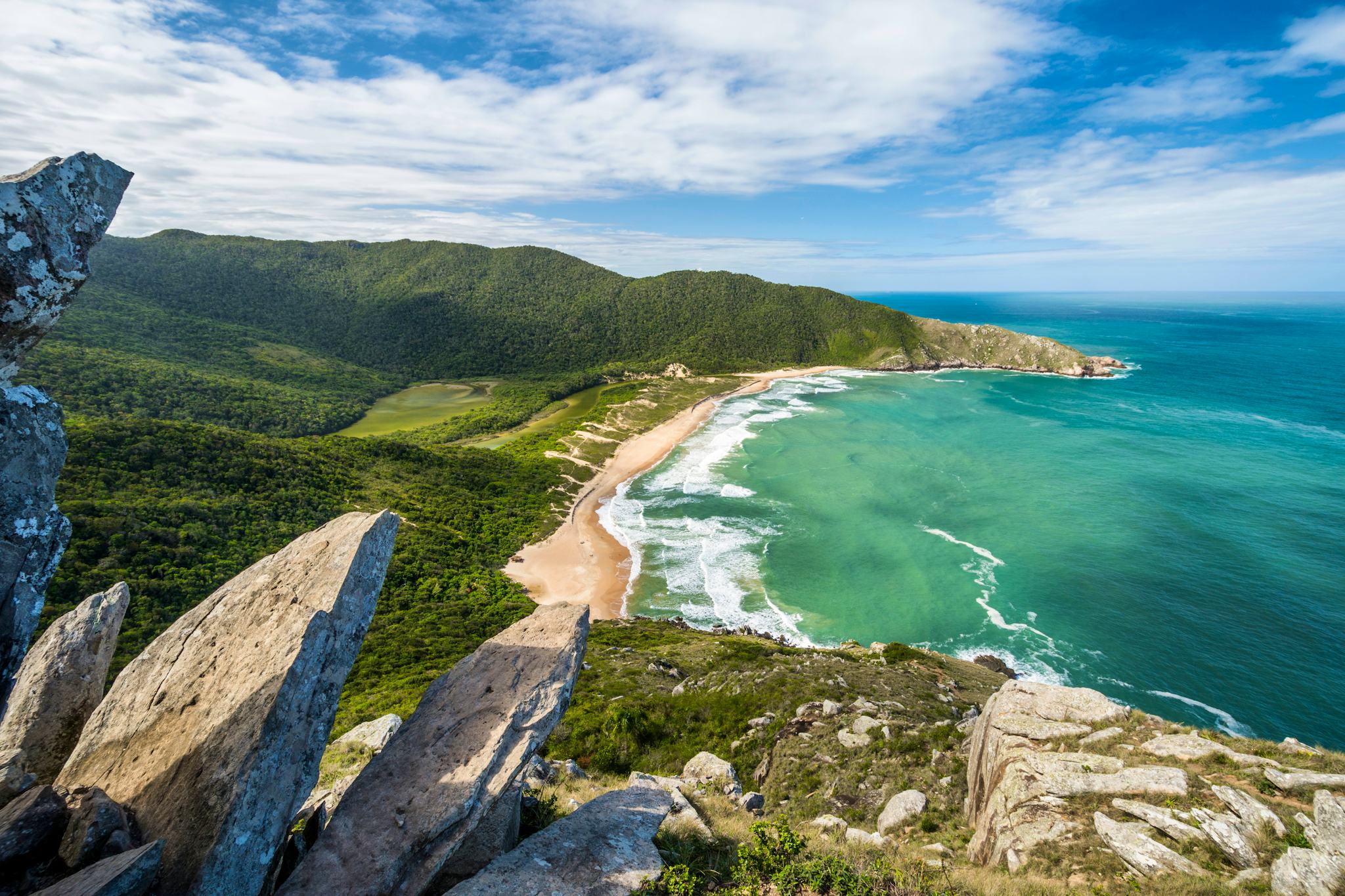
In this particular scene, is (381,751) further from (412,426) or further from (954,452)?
(412,426)

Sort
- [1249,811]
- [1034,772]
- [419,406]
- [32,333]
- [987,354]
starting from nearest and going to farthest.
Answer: [32,333] < [1249,811] < [1034,772] < [419,406] < [987,354]

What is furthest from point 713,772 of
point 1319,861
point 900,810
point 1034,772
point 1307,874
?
point 1319,861

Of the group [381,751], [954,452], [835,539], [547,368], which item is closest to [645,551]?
[835,539]

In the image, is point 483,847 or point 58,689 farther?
point 483,847

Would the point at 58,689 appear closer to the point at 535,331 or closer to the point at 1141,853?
the point at 1141,853

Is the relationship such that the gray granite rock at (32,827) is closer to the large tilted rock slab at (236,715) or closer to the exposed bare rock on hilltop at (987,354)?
the large tilted rock slab at (236,715)

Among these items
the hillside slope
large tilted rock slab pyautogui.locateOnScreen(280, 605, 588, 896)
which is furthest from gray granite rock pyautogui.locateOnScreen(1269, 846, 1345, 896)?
the hillside slope

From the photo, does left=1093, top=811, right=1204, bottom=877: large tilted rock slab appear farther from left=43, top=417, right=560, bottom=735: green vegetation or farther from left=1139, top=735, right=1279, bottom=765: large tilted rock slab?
left=43, top=417, right=560, bottom=735: green vegetation

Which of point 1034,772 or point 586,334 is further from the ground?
point 586,334
